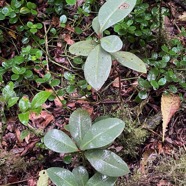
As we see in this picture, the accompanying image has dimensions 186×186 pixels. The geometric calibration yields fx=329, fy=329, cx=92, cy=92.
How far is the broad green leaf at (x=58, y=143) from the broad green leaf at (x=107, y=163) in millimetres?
75

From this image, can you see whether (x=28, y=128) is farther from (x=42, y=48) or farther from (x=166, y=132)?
(x=166, y=132)

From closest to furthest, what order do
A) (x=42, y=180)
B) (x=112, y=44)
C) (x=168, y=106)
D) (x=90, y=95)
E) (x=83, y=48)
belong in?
(x=112, y=44)
(x=83, y=48)
(x=42, y=180)
(x=168, y=106)
(x=90, y=95)

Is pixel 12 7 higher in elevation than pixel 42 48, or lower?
higher

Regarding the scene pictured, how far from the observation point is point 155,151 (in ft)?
5.35

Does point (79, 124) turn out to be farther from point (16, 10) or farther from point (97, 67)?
point (16, 10)

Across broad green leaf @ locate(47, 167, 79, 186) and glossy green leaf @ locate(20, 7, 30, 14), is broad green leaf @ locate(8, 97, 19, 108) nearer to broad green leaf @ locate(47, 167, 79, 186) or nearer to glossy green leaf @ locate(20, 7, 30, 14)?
broad green leaf @ locate(47, 167, 79, 186)

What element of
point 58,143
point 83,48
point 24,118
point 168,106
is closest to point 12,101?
point 24,118

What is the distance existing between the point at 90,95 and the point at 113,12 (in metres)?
0.59

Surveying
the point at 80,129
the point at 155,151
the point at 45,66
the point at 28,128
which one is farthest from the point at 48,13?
the point at 155,151

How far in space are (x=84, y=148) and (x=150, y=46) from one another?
87cm

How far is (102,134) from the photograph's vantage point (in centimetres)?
135

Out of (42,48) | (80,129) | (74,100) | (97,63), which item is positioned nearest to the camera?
(97,63)

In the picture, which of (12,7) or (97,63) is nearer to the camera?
(97,63)

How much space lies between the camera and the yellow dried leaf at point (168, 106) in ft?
5.48
